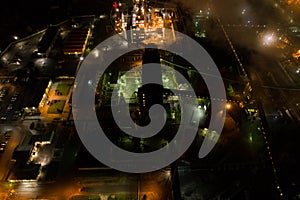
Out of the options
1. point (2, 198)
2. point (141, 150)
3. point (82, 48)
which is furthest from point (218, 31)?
point (2, 198)

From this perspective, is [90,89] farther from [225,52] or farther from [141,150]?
[225,52]

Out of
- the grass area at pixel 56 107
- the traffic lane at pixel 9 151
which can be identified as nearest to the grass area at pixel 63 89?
the grass area at pixel 56 107

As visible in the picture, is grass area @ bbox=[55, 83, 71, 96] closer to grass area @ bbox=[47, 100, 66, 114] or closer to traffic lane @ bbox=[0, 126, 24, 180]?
grass area @ bbox=[47, 100, 66, 114]

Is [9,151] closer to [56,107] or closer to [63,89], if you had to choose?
[56,107]

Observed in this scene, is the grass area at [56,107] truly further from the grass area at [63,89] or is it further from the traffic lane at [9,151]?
the traffic lane at [9,151]

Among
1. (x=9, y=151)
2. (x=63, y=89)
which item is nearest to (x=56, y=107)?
(x=63, y=89)

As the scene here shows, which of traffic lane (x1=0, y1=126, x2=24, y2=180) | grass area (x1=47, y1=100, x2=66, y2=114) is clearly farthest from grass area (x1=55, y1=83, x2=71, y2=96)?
traffic lane (x1=0, y1=126, x2=24, y2=180)
